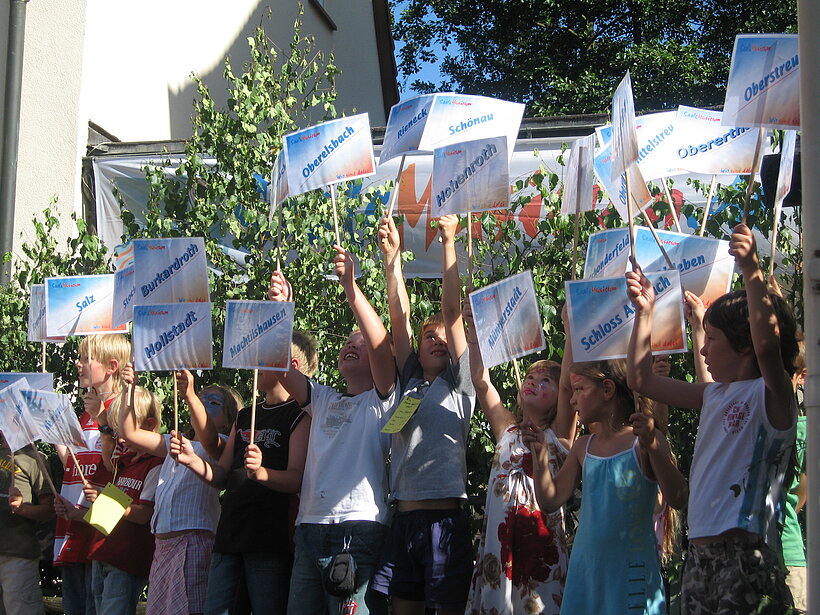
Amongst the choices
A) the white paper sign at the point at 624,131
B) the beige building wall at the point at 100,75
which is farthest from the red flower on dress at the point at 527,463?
the beige building wall at the point at 100,75

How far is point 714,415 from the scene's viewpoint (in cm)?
310

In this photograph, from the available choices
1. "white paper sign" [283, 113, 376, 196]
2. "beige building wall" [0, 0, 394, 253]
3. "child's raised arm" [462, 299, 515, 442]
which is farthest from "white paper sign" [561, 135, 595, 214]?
"beige building wall" [0, 0, 394, 253]

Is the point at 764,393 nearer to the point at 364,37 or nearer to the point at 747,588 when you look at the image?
the point at 747,588

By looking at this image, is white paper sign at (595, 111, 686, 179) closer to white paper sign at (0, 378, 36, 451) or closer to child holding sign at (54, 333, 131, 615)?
child holding sign at (54, 333, 131, 615)

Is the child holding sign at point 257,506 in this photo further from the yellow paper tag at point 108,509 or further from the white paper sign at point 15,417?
the white paper sign at point 15,417

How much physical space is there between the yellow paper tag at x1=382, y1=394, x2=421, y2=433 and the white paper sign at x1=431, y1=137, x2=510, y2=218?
757 mm

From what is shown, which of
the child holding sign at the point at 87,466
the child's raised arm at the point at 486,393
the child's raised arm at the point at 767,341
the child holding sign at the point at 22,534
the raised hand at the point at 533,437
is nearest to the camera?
the child's raised arm at the point at 767,341

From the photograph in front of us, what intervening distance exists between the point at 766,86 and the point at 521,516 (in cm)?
170

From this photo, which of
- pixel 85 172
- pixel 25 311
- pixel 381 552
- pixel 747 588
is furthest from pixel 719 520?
pixel 85 172

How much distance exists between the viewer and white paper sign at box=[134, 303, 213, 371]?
4398 millimetres

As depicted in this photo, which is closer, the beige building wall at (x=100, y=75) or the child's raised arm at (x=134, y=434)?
the child's raised arm at (x=134, y=434)

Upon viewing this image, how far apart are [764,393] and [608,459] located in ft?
2.09

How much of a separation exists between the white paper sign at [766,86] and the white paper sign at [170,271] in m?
2.29

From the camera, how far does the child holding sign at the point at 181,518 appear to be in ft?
14.8
